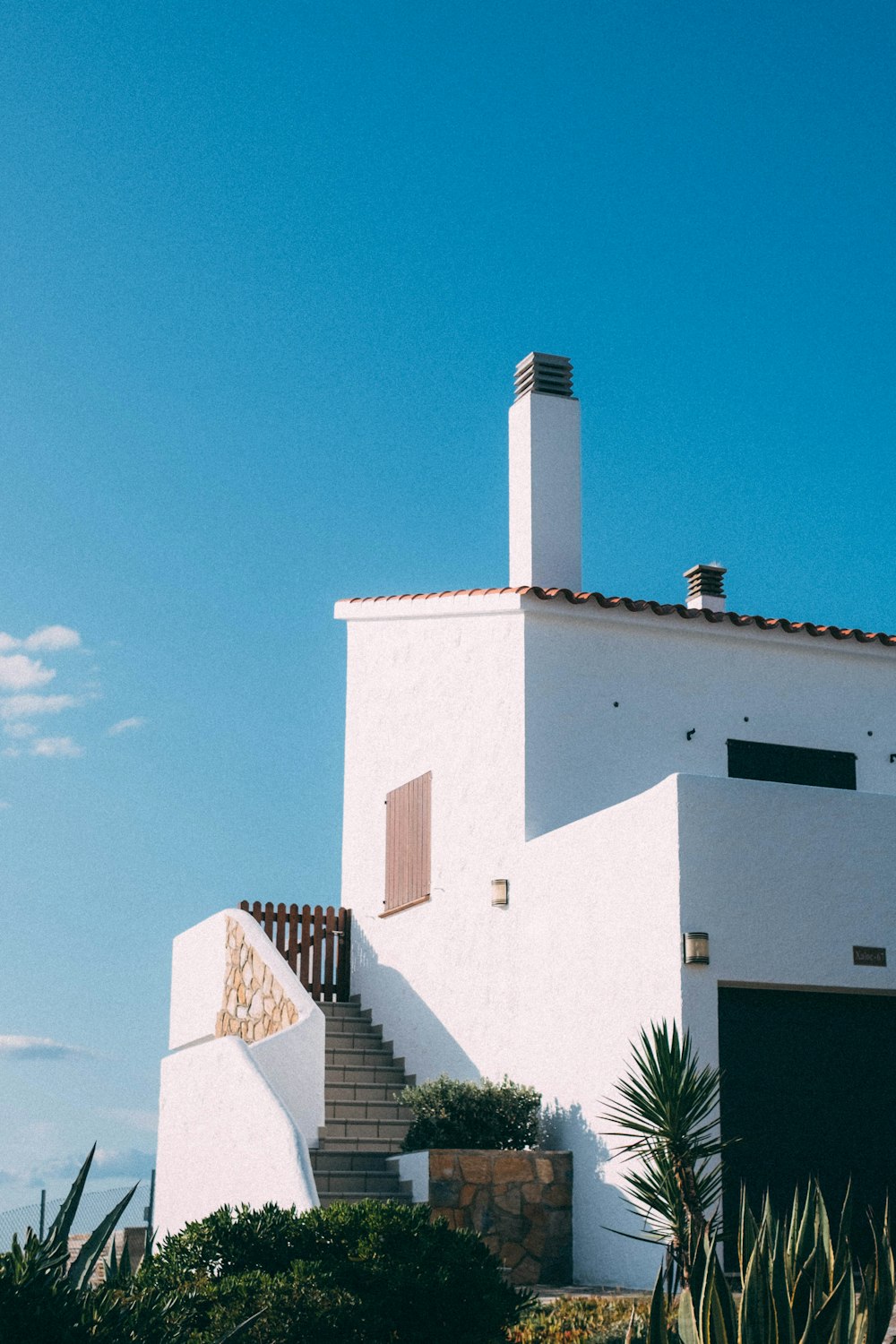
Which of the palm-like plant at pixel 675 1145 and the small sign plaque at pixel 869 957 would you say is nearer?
the palm-like plant at pixel 675 1145

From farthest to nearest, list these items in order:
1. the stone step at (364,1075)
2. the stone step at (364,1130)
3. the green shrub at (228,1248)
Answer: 1. the stone step at (364,1075)
2. the stone step at (364,1130)
3. the green shrub at (228,1248)

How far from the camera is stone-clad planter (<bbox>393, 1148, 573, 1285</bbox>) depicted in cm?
1102

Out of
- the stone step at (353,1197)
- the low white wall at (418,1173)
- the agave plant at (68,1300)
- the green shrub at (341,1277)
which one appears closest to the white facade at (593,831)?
the low white wall at (418,1173)

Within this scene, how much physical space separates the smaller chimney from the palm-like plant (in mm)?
8810

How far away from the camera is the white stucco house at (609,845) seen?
1081cm

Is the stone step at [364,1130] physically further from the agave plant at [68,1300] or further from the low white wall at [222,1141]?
the agave plant at [68,1300]

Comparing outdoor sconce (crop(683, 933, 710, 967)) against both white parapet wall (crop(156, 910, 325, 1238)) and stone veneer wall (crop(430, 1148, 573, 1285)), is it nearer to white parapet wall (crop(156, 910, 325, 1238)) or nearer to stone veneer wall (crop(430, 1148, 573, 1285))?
stone veneer wall (crop(430, 1148, 573, 1285))

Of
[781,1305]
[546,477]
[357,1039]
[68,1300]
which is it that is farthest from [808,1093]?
[546,477]

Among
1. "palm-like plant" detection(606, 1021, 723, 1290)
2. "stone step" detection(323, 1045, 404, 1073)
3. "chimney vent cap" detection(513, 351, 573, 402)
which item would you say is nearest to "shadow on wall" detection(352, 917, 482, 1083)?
"stone step" detection(323, 1045, 404, 1073)

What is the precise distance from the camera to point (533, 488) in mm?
16109

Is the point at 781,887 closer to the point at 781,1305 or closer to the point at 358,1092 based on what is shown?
the point at 358,1092

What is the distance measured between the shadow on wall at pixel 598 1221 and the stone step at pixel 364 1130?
1.88m

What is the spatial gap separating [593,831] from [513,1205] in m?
2.92

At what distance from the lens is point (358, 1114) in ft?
44.5
